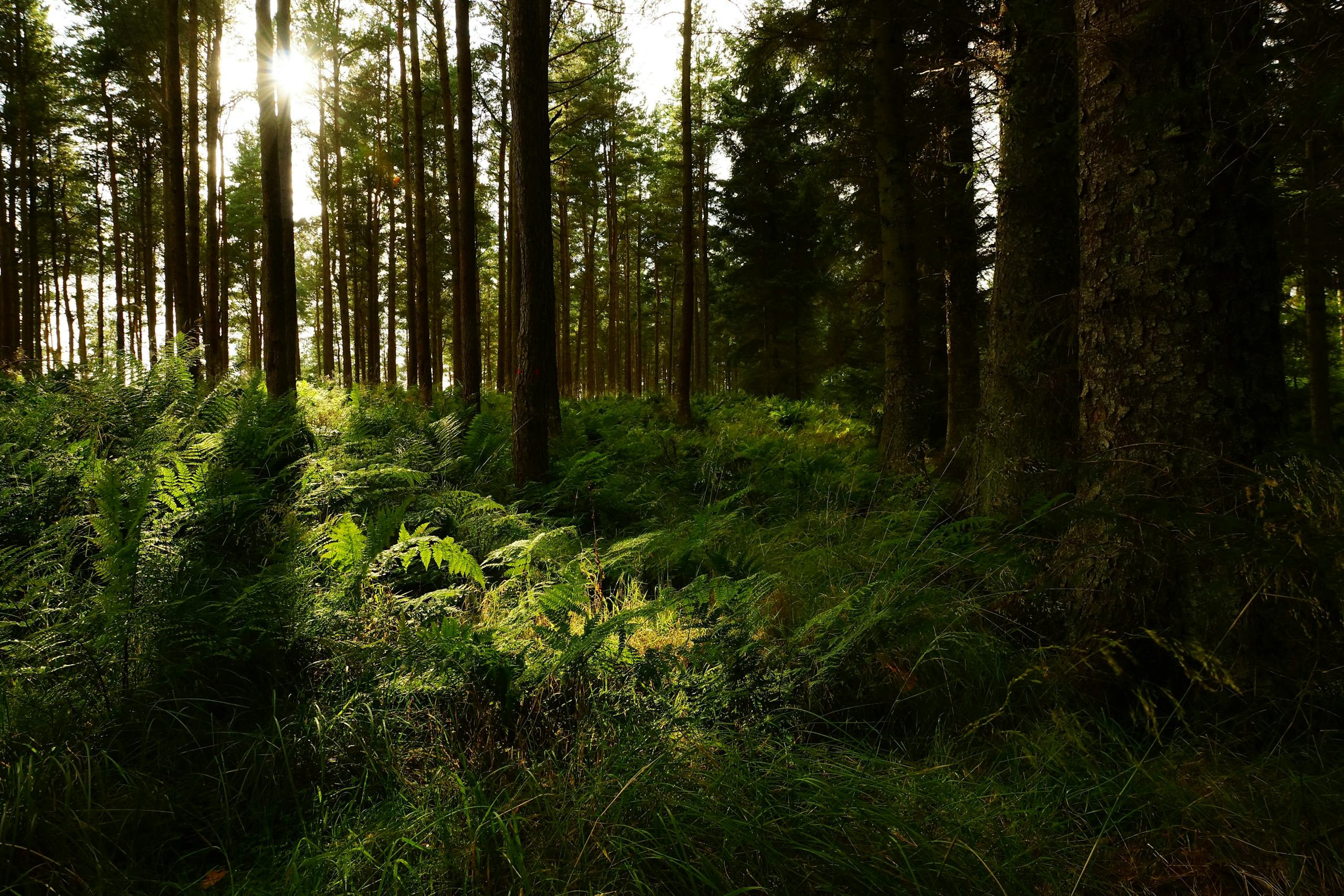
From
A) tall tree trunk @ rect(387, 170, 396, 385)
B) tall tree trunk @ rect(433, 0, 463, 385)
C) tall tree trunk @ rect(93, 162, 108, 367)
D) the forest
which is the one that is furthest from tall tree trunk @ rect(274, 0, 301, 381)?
tall tree trunk @ rect(93, 162, 108, 367)

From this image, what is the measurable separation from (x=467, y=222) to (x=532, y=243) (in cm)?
582

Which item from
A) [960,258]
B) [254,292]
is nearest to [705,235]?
[960,258]

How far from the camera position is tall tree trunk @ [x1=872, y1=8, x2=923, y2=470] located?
7.54 metres

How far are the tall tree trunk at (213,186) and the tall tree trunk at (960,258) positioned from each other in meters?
13.8

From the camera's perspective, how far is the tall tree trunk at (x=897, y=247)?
754 centimetres

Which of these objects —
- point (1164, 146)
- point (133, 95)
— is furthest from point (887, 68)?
point (133, 95)

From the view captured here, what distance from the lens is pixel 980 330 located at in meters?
9.17

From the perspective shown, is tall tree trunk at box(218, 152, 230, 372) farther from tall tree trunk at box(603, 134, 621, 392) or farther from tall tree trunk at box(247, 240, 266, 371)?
tall tree trunk at box(603, 134, 621, 392)

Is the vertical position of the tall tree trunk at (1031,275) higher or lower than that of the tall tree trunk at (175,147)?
lower

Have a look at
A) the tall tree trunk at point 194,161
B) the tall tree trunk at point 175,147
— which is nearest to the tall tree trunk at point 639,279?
the tall tree trunk at point 194,161

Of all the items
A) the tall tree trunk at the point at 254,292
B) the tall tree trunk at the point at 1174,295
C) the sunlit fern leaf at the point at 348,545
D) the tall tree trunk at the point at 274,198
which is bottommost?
the sunlit fern leaf at the point at 348,545

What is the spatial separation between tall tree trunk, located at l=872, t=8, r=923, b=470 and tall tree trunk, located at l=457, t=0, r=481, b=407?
6.73 metres

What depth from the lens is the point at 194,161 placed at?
1247cm

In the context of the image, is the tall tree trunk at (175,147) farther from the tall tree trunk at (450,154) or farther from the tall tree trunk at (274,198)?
the tall tree trunk at (450,154)
